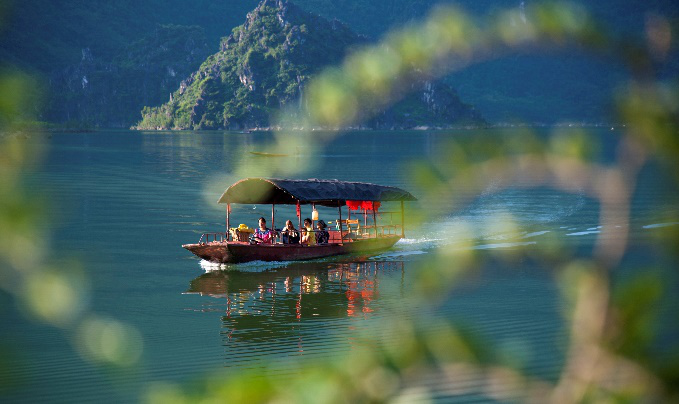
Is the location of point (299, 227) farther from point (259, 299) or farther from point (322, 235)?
point (259, 299)

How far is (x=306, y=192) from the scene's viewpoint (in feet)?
136

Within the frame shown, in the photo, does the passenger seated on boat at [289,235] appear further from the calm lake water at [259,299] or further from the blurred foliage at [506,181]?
the blurred foliage at [506,181]

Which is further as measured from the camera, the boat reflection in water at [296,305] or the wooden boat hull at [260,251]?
the wooden boat hull at [260,251]

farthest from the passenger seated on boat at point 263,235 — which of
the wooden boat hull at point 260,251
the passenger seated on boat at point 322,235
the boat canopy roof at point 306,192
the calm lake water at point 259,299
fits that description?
the passenger seated on boat at point 322,235

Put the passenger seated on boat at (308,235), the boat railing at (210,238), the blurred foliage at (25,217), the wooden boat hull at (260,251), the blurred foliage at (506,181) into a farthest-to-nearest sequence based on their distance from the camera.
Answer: the boat railing at (210,238) < the passenger seated on boat at (308,235) < the wooden boat hull at (260,251) < the blurred foliage at (506,181) < the blurred foliage at (25,217)

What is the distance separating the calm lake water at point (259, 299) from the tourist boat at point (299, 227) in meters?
0.59

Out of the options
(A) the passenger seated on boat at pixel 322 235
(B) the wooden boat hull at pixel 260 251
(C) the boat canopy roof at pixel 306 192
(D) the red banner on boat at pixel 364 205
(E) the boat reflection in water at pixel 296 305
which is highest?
(C) the boat canopy roof at pixel 306 192

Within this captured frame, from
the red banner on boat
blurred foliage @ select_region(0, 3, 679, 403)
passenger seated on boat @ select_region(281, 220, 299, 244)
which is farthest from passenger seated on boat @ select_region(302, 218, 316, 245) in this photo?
blurred foliage @ select_region(0, 3, 679, 403)

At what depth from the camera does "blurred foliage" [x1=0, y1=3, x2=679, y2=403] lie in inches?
197

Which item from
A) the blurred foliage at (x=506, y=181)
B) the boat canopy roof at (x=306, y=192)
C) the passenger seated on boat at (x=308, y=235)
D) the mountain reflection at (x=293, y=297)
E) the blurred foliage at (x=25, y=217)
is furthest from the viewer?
the passenger seated on boat at (x=308, y=235)

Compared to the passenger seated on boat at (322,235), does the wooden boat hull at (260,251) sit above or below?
below

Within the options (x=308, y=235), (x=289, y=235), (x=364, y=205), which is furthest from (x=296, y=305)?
(x=364, y=205)

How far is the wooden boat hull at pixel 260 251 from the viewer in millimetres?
39500

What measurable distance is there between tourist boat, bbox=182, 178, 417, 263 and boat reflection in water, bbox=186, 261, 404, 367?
30.1 inches
